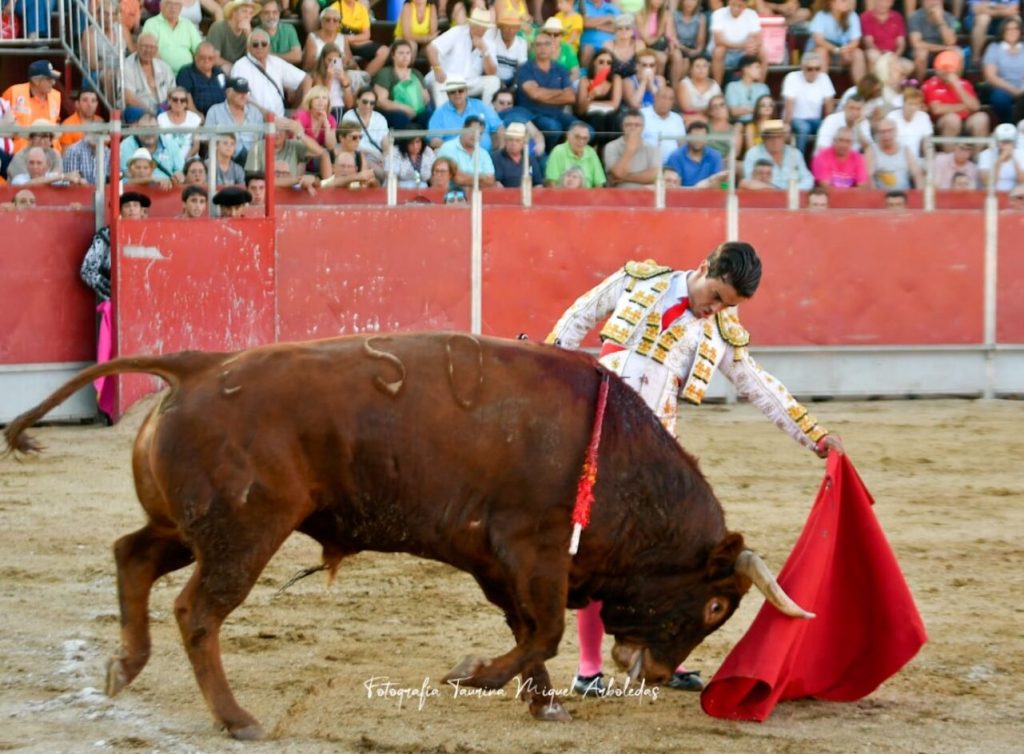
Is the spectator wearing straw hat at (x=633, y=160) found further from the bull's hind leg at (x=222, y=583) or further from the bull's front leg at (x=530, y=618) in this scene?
the bull's hind leg at (x=222, y=583)

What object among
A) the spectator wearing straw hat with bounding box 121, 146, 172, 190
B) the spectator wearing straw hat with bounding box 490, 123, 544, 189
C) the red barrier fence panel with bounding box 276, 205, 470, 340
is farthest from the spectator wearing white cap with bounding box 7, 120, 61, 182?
the spectator wearing straw hat with bounding box 490, 123, 544, 189

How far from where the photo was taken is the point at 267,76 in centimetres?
1190

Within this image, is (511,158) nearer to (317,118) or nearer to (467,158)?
(467,158)

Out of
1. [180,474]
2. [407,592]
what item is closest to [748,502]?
[407,592]

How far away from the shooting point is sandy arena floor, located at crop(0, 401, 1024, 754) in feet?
14.7

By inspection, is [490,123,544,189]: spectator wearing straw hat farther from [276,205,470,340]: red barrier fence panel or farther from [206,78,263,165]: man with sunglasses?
[206,78,263,165]: man with sunglasses

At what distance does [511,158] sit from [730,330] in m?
7.25

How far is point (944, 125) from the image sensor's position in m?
13.7

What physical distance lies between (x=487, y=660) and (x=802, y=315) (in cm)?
775

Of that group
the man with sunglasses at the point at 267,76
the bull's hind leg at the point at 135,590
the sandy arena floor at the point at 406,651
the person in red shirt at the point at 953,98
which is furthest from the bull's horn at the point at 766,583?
the person in red shirt at the point at 953,98

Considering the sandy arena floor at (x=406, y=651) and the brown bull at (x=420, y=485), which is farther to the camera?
the sandy arena floor at (x=406, y=651)

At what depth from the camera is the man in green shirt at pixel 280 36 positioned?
12.3 m

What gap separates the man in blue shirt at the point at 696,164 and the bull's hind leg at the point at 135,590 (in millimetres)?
8230

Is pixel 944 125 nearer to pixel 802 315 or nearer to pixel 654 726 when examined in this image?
pixel 802 315
